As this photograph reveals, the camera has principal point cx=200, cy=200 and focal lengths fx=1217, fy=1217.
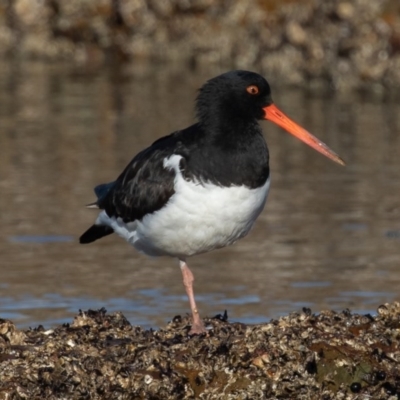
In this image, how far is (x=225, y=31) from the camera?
2017 cm

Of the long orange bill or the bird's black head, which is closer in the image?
the bird's black head

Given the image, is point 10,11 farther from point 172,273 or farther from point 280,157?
point 172,273

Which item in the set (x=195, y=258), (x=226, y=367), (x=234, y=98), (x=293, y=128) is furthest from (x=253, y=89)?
(x=195, y=258)

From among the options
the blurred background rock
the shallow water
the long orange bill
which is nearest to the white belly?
the long orange bill

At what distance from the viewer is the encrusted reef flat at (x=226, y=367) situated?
574cm

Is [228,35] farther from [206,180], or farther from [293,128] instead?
[206,180]

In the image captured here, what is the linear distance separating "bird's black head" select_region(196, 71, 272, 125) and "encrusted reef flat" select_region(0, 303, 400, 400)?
1.63m

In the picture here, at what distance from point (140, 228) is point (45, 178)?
576 centimetres

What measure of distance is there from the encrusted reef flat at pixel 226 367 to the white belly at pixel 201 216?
0.88 meters

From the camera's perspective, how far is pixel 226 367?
19.1 feet

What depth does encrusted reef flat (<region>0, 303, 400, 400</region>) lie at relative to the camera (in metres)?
5.74

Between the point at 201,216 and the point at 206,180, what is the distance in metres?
0.21

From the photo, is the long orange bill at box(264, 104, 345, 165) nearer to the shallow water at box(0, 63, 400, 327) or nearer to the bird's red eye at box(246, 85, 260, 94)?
the bird's red eye at box(246, 85, 260, 94)

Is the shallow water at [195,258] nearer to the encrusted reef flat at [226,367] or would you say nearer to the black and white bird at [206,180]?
the black and white bird at [206,180]
